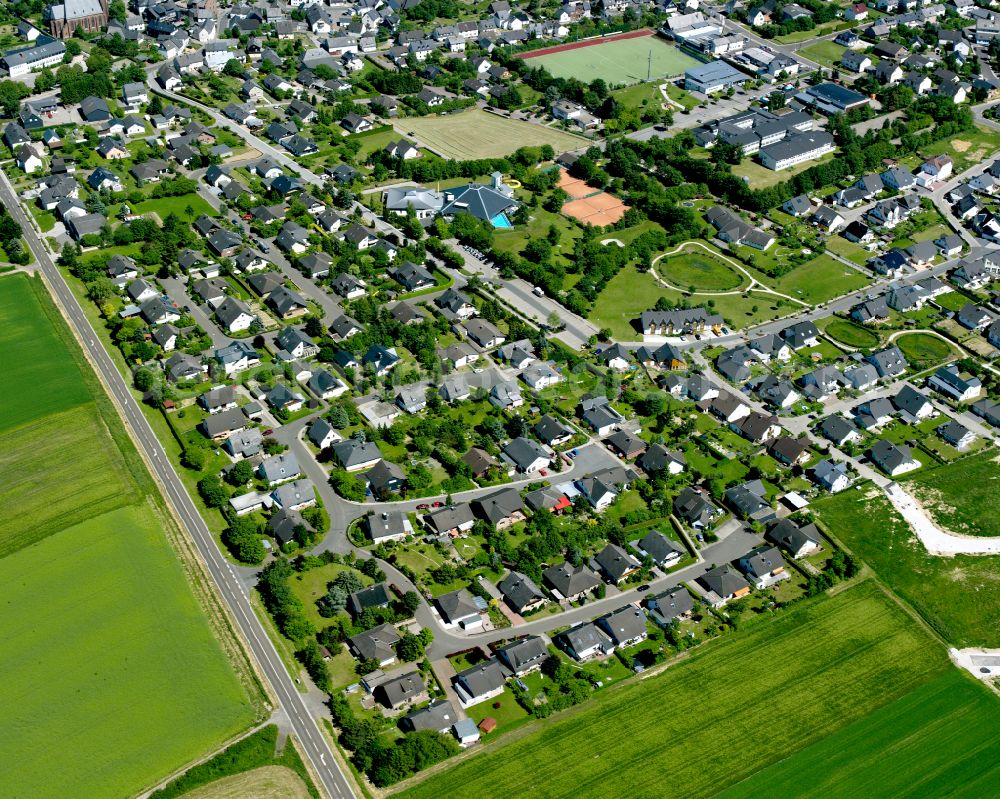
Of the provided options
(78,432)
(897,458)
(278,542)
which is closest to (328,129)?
(78,432)

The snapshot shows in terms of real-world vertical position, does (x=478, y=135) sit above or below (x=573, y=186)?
above

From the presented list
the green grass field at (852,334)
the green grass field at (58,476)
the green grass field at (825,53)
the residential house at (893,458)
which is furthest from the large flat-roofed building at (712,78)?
the green grass field at (58,476)

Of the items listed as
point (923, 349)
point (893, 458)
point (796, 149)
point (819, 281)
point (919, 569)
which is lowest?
point (919, 569)

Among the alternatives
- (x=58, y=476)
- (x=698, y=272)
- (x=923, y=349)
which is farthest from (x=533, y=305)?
(x=58, y=476)

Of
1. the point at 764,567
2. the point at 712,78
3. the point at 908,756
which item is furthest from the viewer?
the point at 712,78

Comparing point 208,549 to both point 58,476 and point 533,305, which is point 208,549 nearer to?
point 58,476

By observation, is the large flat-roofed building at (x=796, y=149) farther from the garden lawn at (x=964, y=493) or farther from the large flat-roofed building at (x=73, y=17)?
the large flat-roofed building at (x=73, y=17)

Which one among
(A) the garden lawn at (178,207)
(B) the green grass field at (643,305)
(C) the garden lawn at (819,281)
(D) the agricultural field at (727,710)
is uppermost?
(A) the garden lawn at (178,207)
